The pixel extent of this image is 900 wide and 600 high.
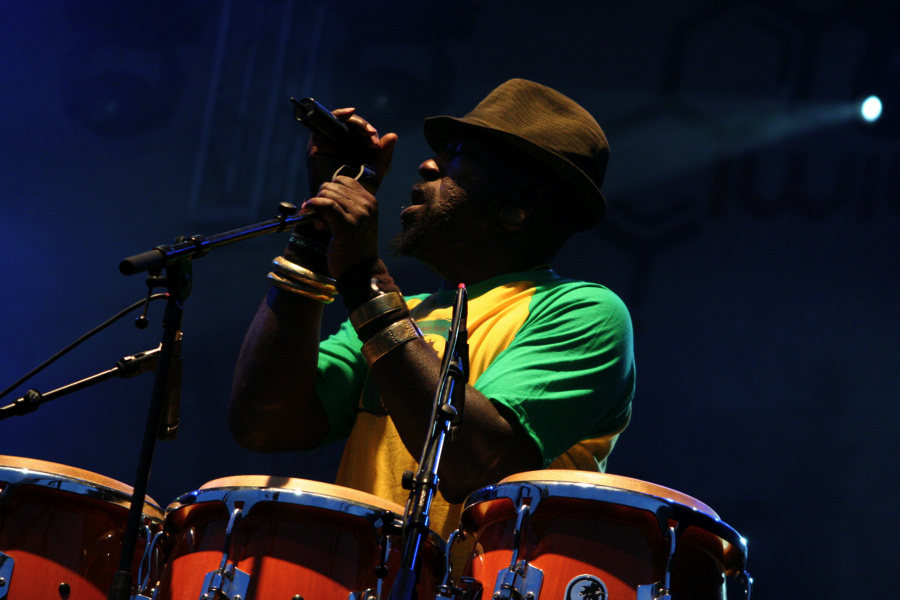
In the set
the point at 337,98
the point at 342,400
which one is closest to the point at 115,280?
the point at 337,98

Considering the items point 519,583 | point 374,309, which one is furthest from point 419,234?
point 519,583

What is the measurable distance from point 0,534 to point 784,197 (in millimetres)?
3084

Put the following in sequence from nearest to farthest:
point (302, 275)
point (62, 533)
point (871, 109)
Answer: point (62, 533), point (302, 275), point (871, 109)

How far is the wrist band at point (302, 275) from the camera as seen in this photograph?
2.41m

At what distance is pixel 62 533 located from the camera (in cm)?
213

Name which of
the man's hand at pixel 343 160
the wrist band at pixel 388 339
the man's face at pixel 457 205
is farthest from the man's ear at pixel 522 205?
the wrist band at pixel 388 339

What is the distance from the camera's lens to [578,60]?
422cm

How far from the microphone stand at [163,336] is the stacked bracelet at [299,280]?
0.68 m

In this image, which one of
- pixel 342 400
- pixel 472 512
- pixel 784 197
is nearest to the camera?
pixel 472 512

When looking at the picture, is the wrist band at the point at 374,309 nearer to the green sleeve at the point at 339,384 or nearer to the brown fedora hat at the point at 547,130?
the green sleeve at the point at 339,384

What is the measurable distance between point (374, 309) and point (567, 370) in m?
0.49

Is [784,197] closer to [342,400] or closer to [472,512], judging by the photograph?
[342,400]

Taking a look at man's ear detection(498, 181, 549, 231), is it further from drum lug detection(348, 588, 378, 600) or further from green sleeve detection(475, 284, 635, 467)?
drum lug detection(348, 588, 378, 600)

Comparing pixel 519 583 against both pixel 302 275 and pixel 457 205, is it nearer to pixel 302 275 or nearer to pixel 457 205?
pixel 302 275
